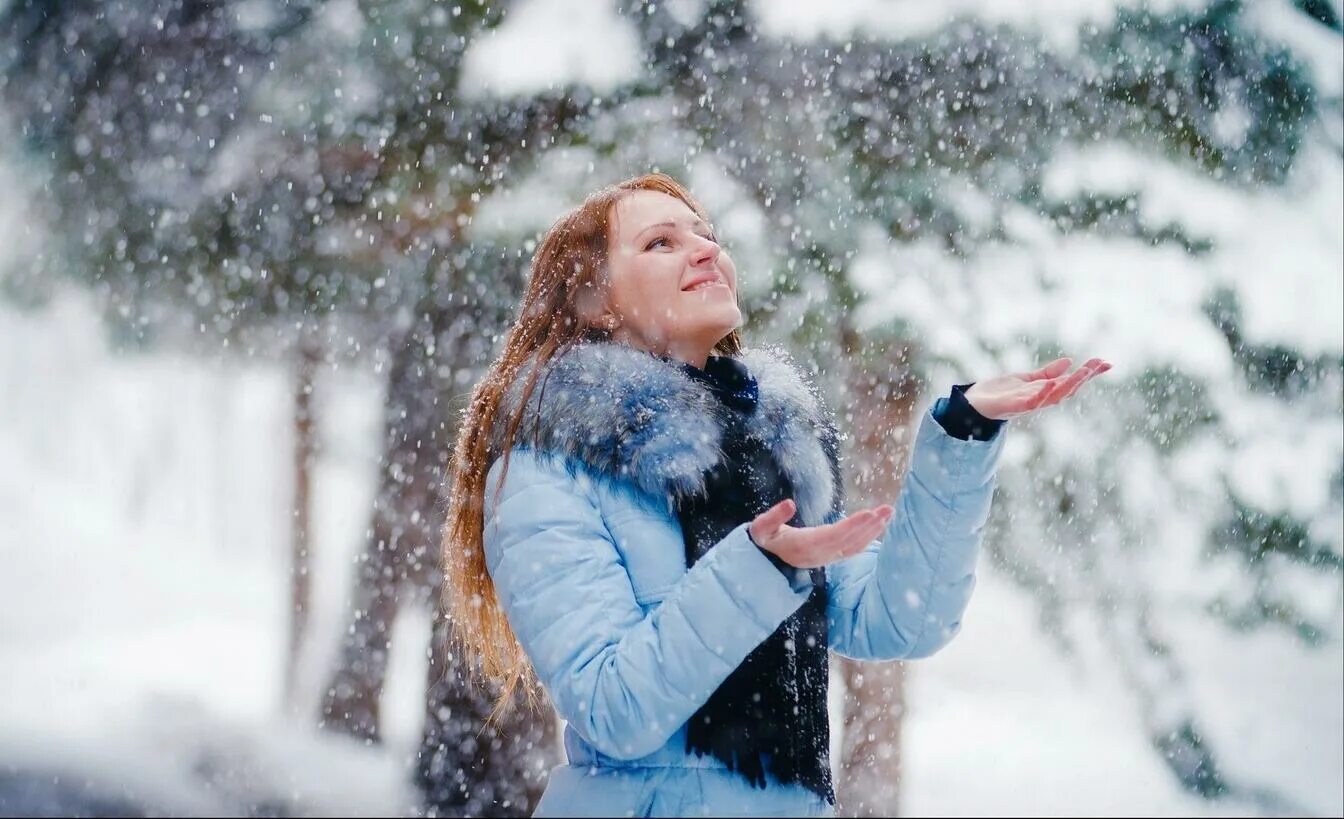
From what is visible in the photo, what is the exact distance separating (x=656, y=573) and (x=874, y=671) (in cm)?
378

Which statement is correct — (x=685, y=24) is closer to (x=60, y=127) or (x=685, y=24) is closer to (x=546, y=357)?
(x=60, y=127)

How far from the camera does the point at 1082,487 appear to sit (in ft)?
15.2

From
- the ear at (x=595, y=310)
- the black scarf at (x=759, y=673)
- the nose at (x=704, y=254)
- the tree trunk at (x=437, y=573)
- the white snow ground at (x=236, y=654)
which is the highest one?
the nose at (x=704, y=254)

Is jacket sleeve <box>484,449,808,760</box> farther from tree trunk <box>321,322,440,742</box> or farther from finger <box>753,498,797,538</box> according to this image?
tree trunk <box>321,322,440,742</box>

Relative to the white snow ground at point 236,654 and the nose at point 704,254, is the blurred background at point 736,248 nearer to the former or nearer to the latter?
the white snow ground at point 236,654

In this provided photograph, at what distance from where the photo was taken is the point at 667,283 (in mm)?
1582

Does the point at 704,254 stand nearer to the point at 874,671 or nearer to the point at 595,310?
the point at 595,310

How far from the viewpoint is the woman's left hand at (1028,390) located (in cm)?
128

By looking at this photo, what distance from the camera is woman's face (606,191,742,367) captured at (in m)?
1.55

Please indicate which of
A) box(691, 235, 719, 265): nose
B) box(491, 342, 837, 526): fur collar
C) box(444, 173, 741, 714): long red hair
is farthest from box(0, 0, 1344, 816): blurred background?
box(491, 342, 837, 526): fur collar

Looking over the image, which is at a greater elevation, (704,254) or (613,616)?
(704,254)

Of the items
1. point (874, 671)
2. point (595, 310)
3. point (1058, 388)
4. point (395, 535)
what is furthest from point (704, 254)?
point (874, 671)

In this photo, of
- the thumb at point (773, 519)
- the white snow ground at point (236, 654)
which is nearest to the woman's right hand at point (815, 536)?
the thumb at point (773, 519)

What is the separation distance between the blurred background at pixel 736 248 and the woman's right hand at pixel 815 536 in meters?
3.07
